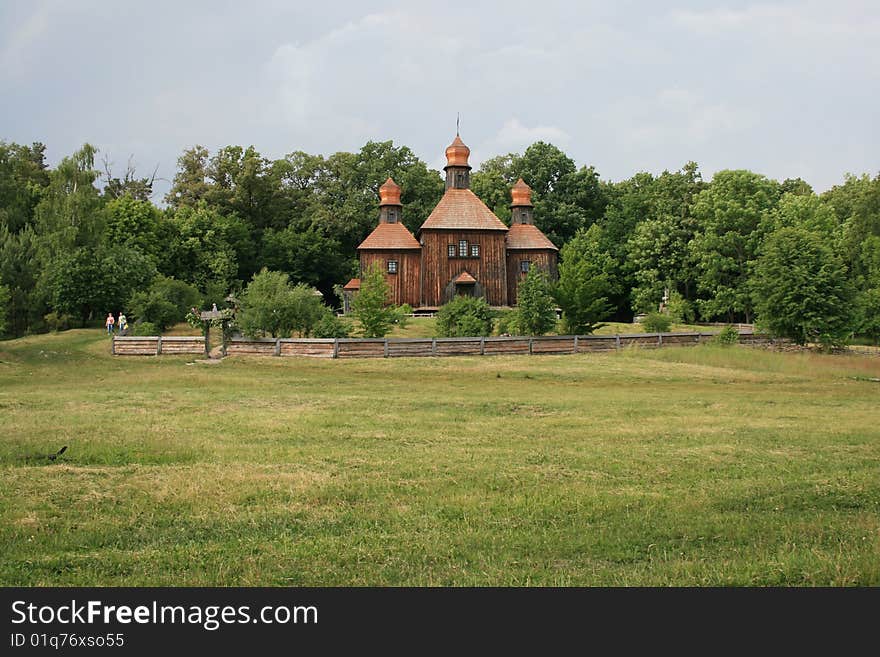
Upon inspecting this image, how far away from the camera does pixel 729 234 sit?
5400 centimetres

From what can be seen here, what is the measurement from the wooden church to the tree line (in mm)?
5557

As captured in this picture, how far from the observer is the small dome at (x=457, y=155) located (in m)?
57.2

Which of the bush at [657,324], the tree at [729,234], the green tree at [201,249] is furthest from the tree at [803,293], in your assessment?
the green tree at [201,249]

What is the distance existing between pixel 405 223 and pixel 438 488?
187 ft

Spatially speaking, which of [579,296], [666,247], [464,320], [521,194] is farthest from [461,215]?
[464,320]

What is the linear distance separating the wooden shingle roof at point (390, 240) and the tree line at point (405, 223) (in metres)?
9.07

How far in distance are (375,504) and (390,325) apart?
2927cm

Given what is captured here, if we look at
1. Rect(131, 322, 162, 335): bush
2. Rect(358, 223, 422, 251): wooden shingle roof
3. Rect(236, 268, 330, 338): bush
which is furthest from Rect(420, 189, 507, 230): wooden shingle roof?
Rect(131, 322, 162, 335): bush

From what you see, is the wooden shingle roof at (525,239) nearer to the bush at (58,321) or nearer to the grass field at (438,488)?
the bush at (58,321)

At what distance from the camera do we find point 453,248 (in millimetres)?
54875

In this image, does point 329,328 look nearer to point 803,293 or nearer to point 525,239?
point 803,293

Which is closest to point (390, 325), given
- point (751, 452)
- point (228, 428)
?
point (228, 428)

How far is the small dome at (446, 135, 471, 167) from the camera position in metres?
57.2

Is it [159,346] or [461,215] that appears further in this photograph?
[461,215]
